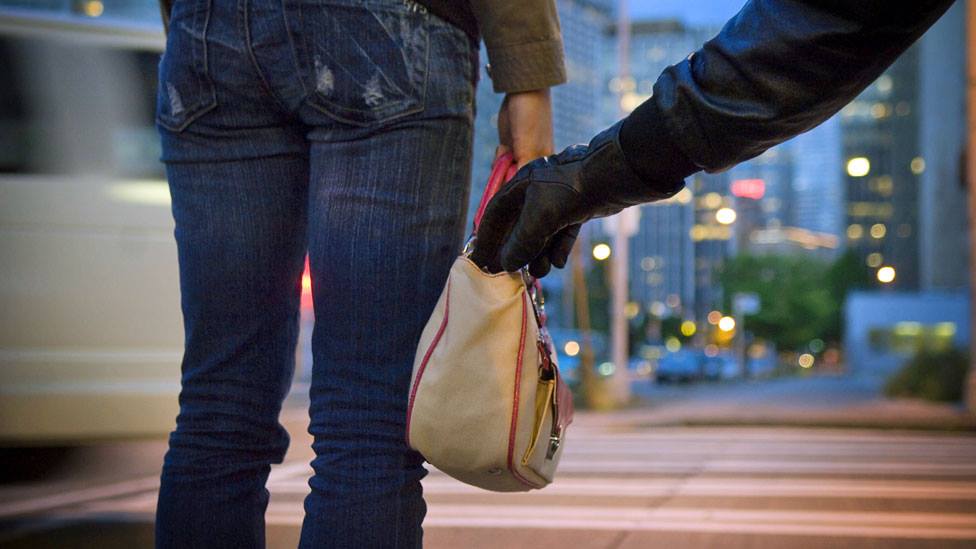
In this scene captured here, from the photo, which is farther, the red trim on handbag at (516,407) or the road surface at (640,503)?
the road surface at (640,503)

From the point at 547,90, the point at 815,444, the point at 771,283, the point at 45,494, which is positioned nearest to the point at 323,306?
the point at 547,90

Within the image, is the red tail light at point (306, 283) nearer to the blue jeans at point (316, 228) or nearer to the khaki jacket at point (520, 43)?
the blue jeans at point (316, 228)

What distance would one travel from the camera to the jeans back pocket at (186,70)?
5.13 ft

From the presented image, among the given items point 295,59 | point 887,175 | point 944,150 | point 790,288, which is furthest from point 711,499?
point 887,175

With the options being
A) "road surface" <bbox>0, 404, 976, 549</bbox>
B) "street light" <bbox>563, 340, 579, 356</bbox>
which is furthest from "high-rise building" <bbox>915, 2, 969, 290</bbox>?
"street light" <bbox>563, 340, 579, 356</bbox>

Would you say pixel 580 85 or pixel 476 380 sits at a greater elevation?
pixel 580 85

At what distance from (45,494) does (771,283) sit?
217 ft

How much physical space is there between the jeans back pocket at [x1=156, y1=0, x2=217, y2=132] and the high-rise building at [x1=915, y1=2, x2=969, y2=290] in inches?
1147

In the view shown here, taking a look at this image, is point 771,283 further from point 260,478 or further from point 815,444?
point 260,478

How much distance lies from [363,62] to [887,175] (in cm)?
10048

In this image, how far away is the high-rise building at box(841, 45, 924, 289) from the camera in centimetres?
6988

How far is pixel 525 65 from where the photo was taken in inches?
63.0

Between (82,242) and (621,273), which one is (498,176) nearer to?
(82,242)

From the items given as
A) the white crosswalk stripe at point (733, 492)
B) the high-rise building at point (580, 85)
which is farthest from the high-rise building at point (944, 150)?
the white crosswalk stripe at point (733, 492)
